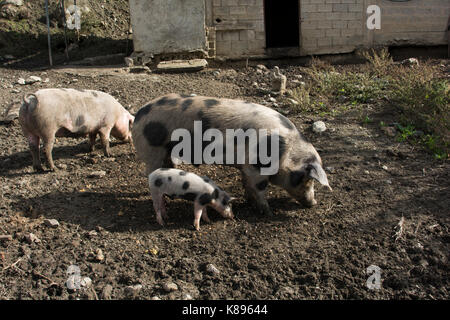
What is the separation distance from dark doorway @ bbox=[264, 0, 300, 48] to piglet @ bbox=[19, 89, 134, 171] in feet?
28.8

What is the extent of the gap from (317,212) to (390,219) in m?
0.72

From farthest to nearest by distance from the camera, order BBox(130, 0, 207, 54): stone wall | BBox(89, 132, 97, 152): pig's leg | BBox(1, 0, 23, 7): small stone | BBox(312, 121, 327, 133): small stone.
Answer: BBox(1, 0, 23, 7): small stone, BBox(130, 0, 207, 54): stone wall, BBox(312, 121, 327, 133): small stone, BBox(89, 132, 97, 152): pig's leg

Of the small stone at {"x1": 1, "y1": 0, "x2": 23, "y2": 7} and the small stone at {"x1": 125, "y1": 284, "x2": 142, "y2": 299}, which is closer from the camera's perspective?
the small stone at {"x1": 125, "y1": 284, "x2": 142, "y2": 299}

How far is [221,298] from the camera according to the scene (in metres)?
3.55

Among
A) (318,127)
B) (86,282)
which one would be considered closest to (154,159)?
(86,282)

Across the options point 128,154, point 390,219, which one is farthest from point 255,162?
point 128,154

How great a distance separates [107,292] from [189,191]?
1270 mm

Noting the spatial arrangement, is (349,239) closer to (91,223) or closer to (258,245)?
(258,245)

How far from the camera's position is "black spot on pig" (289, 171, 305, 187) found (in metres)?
4.48

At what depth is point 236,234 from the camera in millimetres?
4305

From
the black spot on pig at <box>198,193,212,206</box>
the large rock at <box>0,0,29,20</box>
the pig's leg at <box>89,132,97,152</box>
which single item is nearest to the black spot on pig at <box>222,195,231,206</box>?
the black spot on pig at <box>198,193,212,206</box>

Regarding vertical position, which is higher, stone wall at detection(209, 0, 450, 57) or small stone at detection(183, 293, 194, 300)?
stone wall at detection(209, 0, 450, 57)

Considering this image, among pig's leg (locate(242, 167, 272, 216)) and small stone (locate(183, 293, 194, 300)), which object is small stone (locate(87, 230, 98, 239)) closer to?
small stone (locate(183, 293, 194, 300))

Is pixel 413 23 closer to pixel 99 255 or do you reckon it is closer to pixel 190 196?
pixel 190 196
